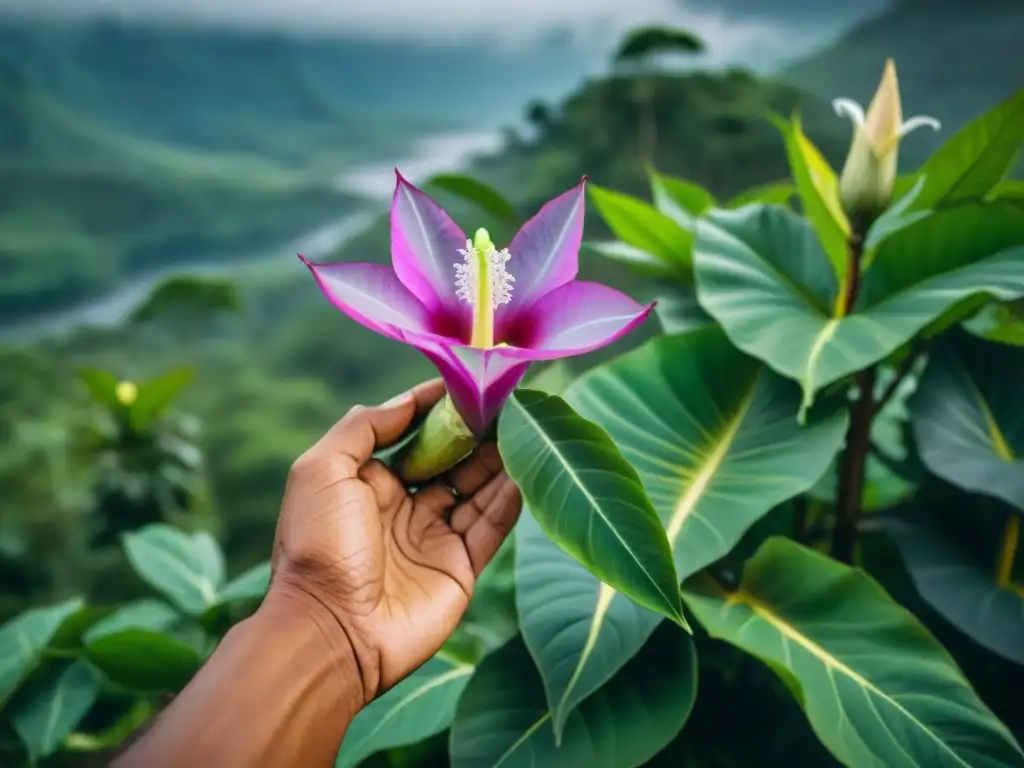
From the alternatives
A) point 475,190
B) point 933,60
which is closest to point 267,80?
point 475,190

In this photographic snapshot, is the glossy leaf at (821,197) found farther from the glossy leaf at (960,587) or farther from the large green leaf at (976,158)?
the glossy leaf at (960,587)

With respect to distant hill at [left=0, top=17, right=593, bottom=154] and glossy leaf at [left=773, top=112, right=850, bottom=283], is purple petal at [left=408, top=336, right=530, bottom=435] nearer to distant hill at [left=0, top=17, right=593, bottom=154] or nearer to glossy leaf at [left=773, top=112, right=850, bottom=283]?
glossy leaf at [left=773, top=112, right=850, bottom=283]

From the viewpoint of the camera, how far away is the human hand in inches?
20.9

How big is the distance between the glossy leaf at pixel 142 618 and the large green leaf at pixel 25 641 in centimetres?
4

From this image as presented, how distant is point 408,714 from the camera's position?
693mm

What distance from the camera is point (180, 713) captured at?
49cm

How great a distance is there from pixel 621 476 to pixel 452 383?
0.11m

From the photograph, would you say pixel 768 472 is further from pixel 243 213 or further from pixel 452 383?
pixel 243 213

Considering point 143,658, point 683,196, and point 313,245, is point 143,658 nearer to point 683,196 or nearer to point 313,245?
point 683,196

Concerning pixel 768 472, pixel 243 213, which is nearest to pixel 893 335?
pixel 768 472

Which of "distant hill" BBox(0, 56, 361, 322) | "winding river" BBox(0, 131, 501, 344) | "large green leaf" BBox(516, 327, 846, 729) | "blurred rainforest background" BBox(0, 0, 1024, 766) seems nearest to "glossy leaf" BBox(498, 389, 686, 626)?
"large green leaf" BBox(516, 327, 846, 729)

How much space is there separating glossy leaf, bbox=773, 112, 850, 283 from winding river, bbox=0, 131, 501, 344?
3.19 ft

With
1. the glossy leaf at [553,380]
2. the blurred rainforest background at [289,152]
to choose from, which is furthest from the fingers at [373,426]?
the blurred rainforest background at [289,152]

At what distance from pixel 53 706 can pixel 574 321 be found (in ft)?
2.34
